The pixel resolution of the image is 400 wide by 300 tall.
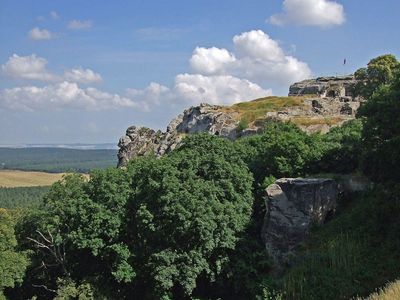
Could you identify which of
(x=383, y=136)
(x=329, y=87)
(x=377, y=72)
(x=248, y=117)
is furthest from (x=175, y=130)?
(x=383, y=136)

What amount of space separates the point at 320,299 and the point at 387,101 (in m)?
11.7

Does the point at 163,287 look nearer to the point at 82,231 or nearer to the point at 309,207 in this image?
the point at 82,231

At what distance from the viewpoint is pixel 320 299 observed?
83.3ft

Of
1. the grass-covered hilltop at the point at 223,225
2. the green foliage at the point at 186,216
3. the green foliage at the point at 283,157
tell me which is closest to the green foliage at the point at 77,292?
the grass-covered hilltop at the point at 223,225

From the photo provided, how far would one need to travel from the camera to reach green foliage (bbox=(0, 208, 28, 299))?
32719 millimetres

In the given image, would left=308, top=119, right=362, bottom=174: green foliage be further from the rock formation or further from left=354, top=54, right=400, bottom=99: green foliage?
the rock formation

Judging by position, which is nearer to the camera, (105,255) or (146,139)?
(105,255)

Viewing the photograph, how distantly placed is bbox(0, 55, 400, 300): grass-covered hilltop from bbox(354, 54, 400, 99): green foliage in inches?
1240

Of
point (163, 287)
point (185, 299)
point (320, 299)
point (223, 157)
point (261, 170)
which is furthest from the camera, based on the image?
point (261, 170)

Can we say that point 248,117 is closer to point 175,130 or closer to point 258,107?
point 258,107

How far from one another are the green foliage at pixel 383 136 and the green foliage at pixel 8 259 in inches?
950

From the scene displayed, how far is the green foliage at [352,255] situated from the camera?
25656 millimetres

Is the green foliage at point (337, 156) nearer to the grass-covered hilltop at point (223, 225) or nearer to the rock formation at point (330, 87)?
the grass-covered hilltop at point (223, 225)

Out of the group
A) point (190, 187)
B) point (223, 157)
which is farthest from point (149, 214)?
point (223, 157)
